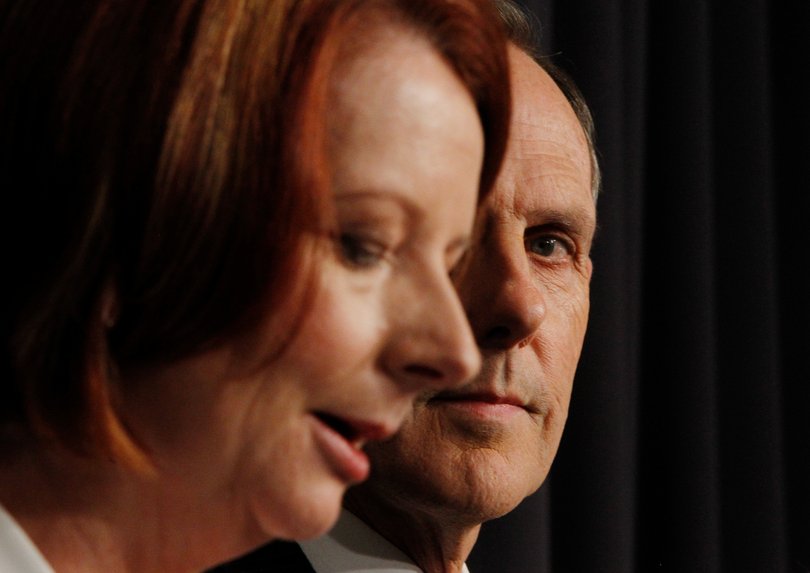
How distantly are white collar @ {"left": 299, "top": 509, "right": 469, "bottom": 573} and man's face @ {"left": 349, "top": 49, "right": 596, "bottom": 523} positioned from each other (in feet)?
0.08

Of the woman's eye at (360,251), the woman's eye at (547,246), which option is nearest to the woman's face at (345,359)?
the woman's eye at (360,251)

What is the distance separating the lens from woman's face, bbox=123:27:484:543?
51 centimetres

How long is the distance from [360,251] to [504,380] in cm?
38

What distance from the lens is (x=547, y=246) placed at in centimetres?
97

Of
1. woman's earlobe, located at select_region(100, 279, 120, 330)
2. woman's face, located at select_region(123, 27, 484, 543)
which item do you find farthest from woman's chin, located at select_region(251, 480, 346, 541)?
woman's earlobe, located at select_region(100, 279, 120, 330)

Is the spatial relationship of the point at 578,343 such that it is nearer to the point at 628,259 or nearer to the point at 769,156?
the point at 628,259

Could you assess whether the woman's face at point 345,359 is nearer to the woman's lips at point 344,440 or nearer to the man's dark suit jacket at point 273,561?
the woman's lips at point 344,440

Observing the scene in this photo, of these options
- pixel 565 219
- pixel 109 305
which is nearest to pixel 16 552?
pixel 109 305

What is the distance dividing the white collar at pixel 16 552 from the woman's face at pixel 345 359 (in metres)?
0.06

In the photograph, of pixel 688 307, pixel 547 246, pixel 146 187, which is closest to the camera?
pixel 146 187

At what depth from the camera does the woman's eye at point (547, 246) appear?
37.9 inches

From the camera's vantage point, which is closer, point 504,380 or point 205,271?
point 205,271

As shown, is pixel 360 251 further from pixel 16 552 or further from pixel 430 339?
pixel 16 552

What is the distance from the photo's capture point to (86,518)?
0.53m
